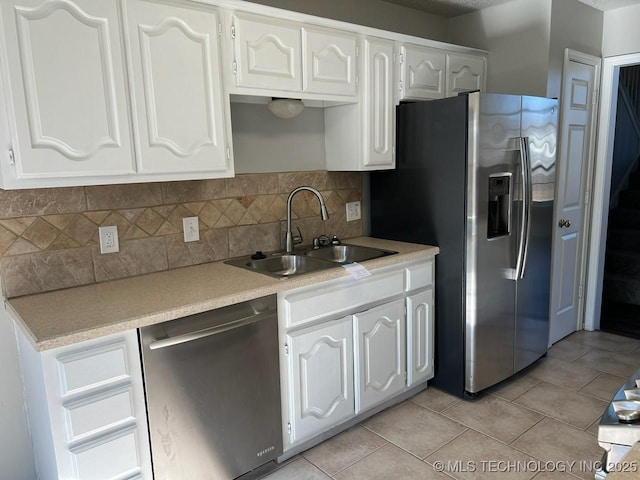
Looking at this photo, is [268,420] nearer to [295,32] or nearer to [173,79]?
[173,79]

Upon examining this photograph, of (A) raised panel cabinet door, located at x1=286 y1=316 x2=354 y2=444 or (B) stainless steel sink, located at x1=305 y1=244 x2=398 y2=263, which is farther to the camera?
(B) stainless steel sink, located at x1=305 y1=244 x2=398 y2=263

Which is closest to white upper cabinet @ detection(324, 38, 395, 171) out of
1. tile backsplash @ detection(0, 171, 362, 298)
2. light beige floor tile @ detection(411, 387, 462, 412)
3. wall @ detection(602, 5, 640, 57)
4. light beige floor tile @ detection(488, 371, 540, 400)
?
tile backsplash @ detection(0, 171, 362, 298)

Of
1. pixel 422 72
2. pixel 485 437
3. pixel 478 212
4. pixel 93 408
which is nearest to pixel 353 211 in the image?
pixel 478 212

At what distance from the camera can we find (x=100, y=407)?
159cm

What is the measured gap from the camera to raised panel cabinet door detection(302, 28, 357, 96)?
91.0 inches

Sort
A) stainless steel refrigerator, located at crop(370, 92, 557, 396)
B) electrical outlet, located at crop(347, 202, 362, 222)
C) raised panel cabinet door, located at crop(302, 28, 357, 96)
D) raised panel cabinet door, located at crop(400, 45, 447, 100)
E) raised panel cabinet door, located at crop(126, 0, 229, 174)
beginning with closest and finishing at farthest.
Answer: raised panel cabinet door, located at crop(126, 0, 229, 174) → raised panel cabinet door, located at crop(302, 28, 357, 96) → stainless steel refrigerator, located at crop(370, 92, 557, 396) → raised panel cabinet door, located at crop(400, 45, 447, 100) → electrical outlet, located at crop(347, 202, 362, 222)

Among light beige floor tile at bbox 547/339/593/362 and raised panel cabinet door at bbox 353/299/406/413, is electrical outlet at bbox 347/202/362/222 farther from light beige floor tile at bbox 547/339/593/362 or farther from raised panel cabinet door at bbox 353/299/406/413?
light beige floor tile at bbox 547/339/593/362

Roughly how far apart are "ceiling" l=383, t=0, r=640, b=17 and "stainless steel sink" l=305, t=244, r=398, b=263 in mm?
1727

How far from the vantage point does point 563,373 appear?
307 centimetres

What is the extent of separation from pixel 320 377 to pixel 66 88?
1.60 meters

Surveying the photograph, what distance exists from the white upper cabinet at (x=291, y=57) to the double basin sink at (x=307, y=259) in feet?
2.81

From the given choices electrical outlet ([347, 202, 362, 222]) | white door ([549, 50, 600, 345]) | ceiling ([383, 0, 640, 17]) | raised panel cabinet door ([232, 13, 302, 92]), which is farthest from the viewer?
white door ([549, 50, 600, 345])

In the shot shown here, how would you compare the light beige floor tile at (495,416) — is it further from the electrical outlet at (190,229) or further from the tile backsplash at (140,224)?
the electrical outlet at (190,229)

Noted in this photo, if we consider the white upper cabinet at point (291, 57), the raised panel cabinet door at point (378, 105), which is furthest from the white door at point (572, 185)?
the white upper cabinet at point (291, 57)
